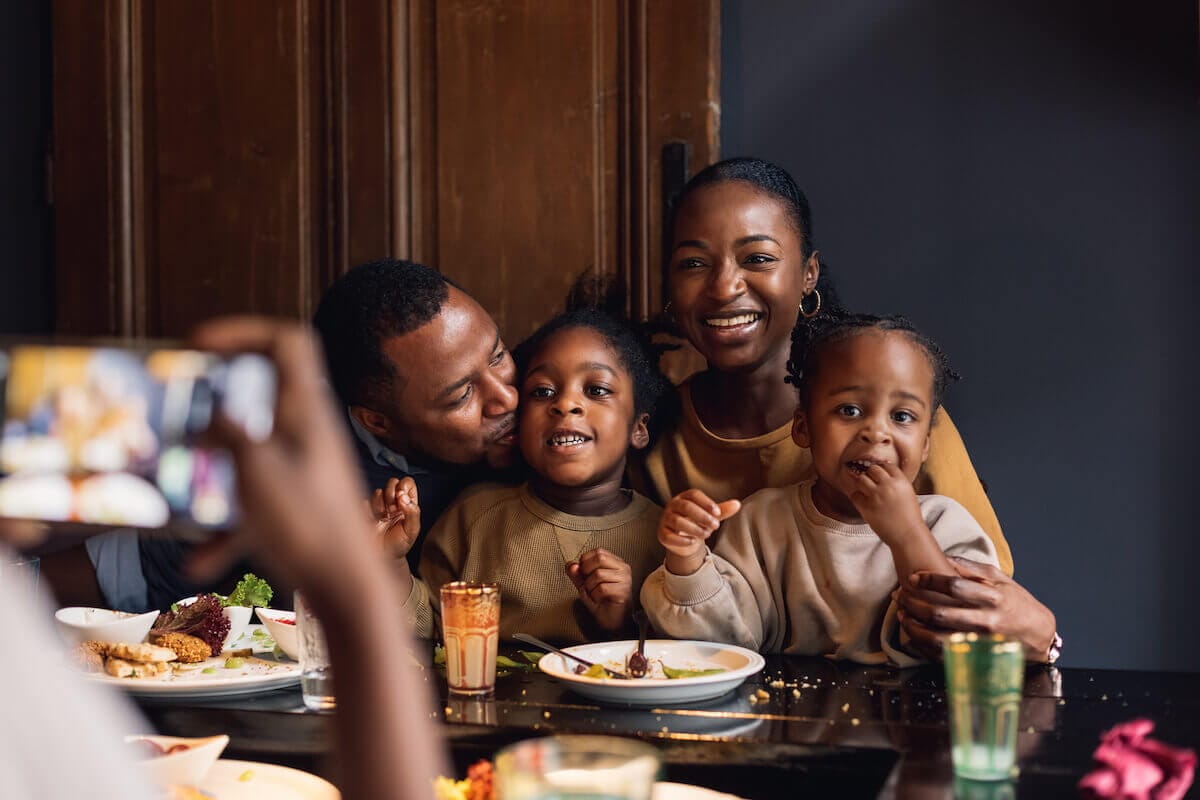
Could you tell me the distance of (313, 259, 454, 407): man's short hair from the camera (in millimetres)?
2129

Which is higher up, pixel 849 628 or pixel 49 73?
pixel 49 73

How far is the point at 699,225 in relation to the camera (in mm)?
2230

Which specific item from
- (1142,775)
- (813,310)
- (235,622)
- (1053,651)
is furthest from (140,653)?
(813,310)

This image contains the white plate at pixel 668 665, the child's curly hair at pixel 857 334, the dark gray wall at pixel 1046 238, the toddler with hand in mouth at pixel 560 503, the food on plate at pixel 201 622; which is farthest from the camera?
the dark gray wall at pixel 1046 238

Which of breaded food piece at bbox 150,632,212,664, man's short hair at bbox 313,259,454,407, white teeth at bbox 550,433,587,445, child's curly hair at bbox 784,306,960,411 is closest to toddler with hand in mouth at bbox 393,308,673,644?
white teeth at bbox 550,433,587,445

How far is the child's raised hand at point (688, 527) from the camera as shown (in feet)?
5.45

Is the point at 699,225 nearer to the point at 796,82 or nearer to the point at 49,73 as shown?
the point at 796,82

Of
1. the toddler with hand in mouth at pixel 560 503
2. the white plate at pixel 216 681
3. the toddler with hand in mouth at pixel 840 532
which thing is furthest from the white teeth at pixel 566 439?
the white plate at pixel 216 681

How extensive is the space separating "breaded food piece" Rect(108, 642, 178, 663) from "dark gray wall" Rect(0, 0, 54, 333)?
6.18 ft

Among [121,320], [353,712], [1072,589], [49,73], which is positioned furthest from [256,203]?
[353,712]

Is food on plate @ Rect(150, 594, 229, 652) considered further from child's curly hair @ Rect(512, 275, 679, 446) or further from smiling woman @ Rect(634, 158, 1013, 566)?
smiling woman @ Rect(634, 158, 1013, 566)

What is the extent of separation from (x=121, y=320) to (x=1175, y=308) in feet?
8.26

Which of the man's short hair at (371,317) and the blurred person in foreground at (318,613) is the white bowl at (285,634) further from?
the blurred person in foreground at (318,613)

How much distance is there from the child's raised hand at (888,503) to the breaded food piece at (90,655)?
1.07m
